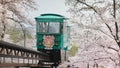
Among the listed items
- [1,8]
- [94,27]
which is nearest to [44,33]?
[1,8]

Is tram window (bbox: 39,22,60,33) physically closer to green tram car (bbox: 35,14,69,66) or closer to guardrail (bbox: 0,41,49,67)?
green tram car (bbox: 35,14,69,66)

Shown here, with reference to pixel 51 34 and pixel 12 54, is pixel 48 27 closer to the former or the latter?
pixel 51 34

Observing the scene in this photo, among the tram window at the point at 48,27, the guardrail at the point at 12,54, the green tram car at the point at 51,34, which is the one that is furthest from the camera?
the tram window at the point at 48,27

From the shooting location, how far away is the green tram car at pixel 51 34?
105 feet

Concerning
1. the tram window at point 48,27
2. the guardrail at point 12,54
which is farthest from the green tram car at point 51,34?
the guardrail at point 12,54

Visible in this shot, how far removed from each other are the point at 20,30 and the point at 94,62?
1071 centimetres

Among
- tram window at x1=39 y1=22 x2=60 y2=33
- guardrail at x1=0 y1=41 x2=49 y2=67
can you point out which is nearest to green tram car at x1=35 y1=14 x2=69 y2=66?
tram window at x1=39 y1=22 x2=60 y2=33

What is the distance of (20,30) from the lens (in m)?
34.5

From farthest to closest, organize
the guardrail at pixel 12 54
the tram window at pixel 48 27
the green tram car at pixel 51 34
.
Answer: the tram window at pixel 48 27 < the green tram car at pixel 51 34 < the guardrail at pixel 12 54

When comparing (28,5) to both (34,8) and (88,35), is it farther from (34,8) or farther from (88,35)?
(88,35)

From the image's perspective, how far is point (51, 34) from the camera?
32250 millimetres

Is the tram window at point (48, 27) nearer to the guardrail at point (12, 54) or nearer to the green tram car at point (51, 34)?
the green tram car at point (51, 34)

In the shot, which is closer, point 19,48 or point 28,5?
point 19,48

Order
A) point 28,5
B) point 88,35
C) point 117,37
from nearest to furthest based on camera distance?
point 117,37
point 88,35
point 28,5
